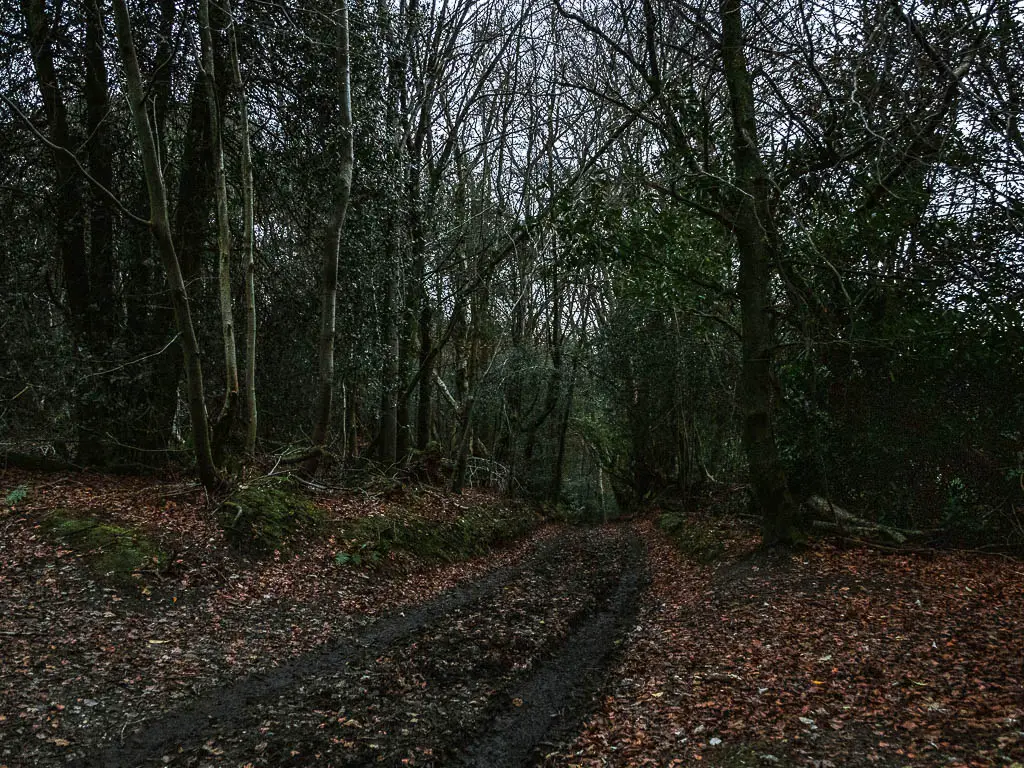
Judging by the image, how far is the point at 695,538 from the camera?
12906mm

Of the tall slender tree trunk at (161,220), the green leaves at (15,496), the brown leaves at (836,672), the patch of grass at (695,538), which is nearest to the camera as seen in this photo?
the brown leaves at (836,672)

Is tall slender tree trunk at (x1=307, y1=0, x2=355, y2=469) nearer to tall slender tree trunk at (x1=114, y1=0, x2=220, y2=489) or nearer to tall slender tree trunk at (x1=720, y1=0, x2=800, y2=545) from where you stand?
tall slender tree trunk at (x1=114, y1=0, x2=220, y2=489)

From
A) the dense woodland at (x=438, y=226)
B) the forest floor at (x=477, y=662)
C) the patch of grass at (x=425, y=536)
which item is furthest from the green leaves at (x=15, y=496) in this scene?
the patch of grass at (x=425, y=536)

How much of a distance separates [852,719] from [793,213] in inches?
238

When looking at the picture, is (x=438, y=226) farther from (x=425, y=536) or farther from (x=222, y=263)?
(x=425, y=536)

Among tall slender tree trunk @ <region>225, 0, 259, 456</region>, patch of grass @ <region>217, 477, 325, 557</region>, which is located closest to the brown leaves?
patch of grass @ <region>217, 477, 325, 557</region>

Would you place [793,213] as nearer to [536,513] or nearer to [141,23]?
[141,23]

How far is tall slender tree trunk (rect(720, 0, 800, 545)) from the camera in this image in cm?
882

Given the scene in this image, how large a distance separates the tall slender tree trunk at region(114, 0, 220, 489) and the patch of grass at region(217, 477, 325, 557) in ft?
2.53

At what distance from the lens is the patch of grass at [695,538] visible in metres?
10.9

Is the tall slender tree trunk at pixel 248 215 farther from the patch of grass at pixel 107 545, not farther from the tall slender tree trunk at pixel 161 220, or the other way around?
the patch of grass at pixel 107 545

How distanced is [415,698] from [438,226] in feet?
34.4

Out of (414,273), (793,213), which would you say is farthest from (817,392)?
(414,273)

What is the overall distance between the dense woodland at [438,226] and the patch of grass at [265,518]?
656 mm
